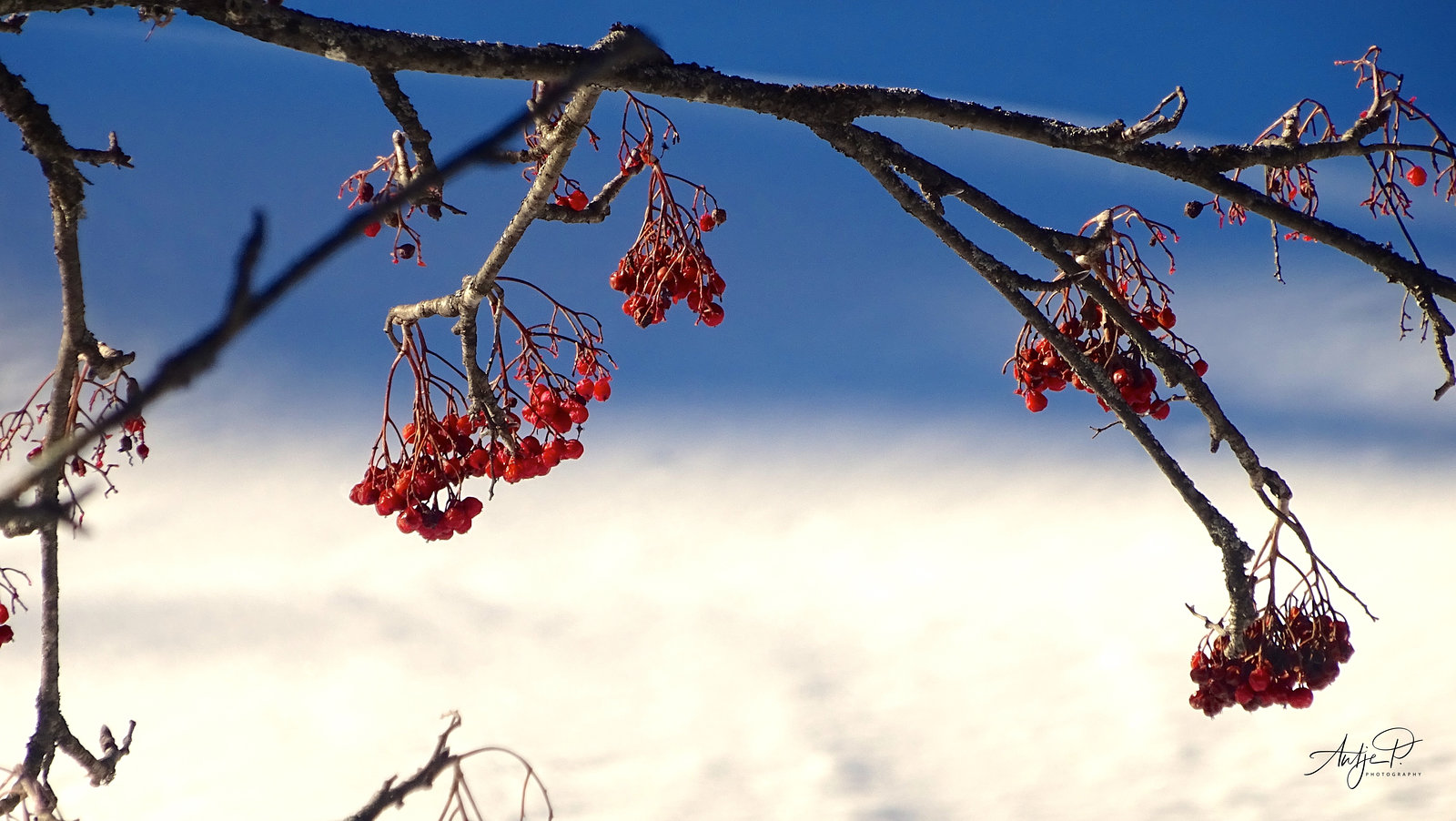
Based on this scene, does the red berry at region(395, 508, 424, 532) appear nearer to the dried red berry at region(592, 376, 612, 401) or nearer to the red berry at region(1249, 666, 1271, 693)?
the dried red berry at region(592, 376, 612, 401)

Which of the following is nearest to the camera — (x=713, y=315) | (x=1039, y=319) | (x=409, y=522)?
(x=1039, y=319)

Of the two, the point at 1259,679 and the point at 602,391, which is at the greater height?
the point at 602,391

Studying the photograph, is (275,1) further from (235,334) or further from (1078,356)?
(1078,356)

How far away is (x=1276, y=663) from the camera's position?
58.2 inches

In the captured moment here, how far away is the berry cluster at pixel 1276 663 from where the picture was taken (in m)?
1.46

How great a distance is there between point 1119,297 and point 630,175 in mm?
809

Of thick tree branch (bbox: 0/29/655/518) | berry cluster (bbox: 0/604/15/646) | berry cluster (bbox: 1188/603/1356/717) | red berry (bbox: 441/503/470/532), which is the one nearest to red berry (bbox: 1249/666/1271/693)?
berry cluster (bbox: 1188/603/1356/717)

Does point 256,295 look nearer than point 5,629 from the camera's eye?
Yes

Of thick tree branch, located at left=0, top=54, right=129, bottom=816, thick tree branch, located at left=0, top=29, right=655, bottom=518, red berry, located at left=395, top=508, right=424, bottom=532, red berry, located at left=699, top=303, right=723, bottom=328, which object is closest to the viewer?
thick tree branch, located at left=0, top=29, right=655, bottom=518

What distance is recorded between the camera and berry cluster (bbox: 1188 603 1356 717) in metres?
1.46

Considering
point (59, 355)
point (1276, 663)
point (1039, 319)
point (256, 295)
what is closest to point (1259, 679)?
point (1276, 663)

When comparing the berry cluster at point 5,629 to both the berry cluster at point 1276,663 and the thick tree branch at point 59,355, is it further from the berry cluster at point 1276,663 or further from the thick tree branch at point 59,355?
the berry cluster at point 1276,663

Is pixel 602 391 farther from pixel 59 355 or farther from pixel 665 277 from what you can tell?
pixel 59 355

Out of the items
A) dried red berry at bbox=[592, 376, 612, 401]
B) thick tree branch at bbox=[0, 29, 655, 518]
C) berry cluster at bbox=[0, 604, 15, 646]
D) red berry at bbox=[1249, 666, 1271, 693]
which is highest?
dried red berry at bbox=[592, 376, 612, 401]
